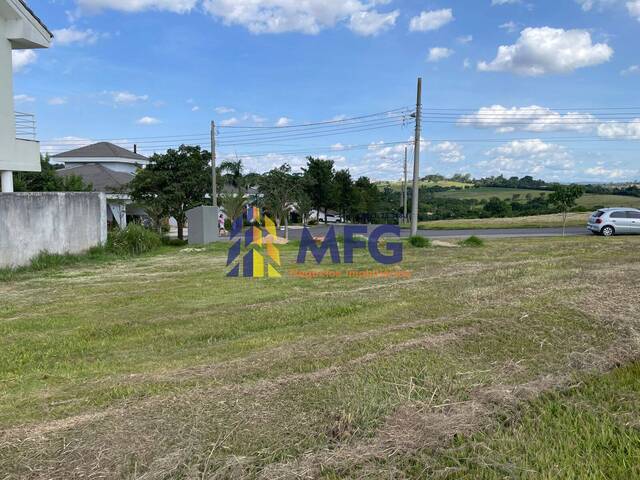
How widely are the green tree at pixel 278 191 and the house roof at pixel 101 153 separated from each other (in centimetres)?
1634

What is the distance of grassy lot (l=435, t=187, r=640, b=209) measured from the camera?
5008 centimetres

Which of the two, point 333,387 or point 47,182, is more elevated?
point 47,182

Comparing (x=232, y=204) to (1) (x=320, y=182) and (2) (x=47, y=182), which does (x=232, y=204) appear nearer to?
(2) (x=47, y=182)

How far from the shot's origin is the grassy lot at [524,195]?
50078 millimetres

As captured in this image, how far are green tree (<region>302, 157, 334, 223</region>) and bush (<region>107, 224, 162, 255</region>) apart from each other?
40.9 meters

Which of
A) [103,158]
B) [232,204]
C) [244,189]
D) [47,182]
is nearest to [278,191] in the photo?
[244,189]

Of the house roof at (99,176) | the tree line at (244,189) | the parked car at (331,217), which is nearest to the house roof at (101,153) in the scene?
the house roof at (99,176)

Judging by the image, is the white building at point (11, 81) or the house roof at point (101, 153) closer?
the white building at point (11, 81)

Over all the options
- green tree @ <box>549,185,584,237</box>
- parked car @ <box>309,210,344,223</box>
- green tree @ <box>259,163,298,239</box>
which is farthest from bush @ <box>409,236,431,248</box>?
parked car @ <box>309,210,344,223</box>

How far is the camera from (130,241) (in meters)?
17.0

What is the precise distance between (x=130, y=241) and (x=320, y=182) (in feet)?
144

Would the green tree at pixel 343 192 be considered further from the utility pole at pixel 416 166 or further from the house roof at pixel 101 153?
the utility pole at pixel 416 166

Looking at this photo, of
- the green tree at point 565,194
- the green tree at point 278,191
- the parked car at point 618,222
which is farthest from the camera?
the green tree at point 278,191

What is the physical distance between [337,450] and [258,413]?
2.16ft
